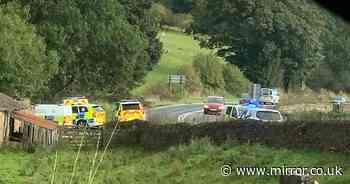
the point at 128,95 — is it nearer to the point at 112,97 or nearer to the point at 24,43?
the point at 112,97

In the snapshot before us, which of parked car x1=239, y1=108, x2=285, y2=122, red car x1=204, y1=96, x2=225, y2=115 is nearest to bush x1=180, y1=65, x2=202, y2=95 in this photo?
red car x1=204, y1=96, x2=225, y2=115

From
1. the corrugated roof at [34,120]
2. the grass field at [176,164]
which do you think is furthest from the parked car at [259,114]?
the corrugated roof at [34,120]

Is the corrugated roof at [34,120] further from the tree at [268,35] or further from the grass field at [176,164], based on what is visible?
the tree at [268,35]

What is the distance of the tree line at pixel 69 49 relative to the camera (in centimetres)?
4953

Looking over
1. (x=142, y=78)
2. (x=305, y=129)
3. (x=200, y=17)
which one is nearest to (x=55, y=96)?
(x=142, y=78)

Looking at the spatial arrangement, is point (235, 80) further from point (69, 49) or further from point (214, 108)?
point (69, 49)

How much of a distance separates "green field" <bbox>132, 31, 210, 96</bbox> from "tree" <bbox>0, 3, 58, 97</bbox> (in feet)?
73.7

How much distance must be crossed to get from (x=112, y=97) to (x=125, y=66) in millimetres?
4409

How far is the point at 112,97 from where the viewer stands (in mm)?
66125

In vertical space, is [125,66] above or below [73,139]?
above

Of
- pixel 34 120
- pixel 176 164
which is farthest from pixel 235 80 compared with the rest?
pixel 176 164

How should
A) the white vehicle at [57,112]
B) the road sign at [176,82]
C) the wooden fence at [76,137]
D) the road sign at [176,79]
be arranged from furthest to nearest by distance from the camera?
the road sign at [176,82] → the road sign at [176,79] → the white vehicle at [57,112] → the wooden fence at [76,137]

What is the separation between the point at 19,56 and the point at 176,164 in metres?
24.4

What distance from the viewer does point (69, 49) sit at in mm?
60000
